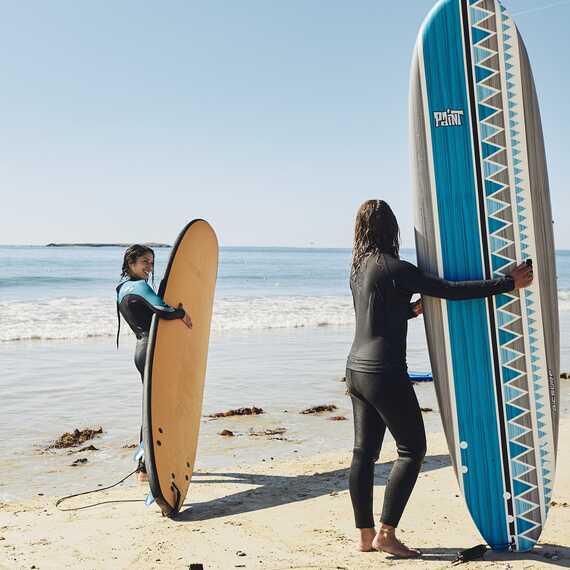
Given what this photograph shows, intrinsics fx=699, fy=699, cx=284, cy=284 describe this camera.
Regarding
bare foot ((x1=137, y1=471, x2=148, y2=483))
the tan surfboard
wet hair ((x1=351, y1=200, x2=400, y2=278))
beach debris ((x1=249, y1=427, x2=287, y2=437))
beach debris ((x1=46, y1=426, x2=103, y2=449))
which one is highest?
wet hair ((x1=351, y1=200, x2=400, y2=278))

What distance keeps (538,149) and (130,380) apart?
593cm

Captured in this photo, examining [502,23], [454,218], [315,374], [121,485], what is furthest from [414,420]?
[315,374]

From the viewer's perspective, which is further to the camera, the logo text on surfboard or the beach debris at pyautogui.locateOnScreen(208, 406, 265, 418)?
the beach debris at pyautogui.locateOnScreen(208, 406, 265, 418)

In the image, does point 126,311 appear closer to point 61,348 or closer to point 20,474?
point 20,474

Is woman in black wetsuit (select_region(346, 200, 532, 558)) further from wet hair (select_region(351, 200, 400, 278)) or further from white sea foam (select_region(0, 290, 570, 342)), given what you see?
white sea foam (select_region(0, 290, 570, 342))

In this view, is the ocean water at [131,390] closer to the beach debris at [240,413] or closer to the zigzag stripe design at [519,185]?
the beach debris at [240,413]

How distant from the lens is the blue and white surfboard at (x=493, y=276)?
10.9ft

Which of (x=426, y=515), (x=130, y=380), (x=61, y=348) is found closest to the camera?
(x=426, y=515)

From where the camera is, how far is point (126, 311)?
433 centimetres

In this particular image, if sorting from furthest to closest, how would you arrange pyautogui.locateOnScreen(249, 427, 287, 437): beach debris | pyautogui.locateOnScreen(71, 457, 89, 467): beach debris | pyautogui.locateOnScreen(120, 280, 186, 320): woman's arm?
pyautogui.locateOnScreen(249, 427, 287, 437): beach debris → pyautogui.locateOnScreen(71, 457, 89, 467): beach debris → pyautogui.locateOnScreen(120, 280, 186, 320): woman's arm

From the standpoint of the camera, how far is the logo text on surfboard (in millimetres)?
3350

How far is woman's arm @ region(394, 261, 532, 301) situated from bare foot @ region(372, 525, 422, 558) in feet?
3.61

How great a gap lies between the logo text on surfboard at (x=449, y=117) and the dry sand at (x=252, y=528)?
80.1 inches

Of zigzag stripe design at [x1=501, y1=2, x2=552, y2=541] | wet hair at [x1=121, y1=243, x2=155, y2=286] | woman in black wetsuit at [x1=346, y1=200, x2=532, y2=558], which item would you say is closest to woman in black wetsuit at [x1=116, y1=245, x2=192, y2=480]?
wet hair at [x1=121, y1=243, x2=155, y2=286]
